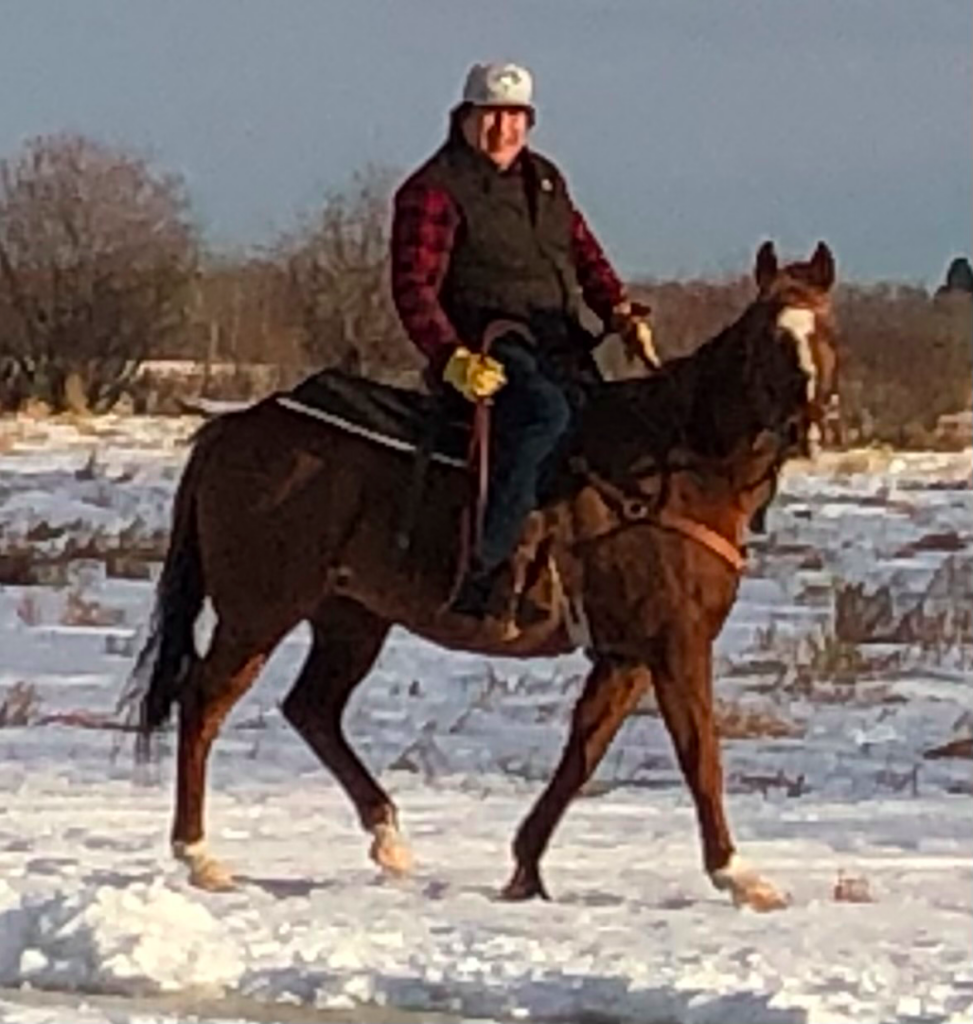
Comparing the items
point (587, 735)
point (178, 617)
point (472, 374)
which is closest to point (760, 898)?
point (587, 735)

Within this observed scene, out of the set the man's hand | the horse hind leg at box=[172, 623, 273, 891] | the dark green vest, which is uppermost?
the dark green vest

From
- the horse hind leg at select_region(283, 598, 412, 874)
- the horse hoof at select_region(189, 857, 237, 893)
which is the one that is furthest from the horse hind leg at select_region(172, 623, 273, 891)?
the horse hind leg at select_region(283, 598, 412, 874)

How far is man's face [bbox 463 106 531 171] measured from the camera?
874cm

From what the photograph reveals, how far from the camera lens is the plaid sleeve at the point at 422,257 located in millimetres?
8641

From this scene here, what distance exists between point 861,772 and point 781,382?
3.66 m

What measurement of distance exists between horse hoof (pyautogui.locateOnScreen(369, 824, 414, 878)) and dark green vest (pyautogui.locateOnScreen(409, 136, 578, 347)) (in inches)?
60.3

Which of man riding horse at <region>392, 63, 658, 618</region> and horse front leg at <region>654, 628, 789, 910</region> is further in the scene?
man riding horse at <region>392, 63, 658, 618</region>

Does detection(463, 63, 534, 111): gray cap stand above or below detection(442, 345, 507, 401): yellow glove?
above

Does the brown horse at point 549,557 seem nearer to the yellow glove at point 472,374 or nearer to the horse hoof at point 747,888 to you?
the horse hoof at point 747,888

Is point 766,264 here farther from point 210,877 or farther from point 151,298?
point 151,298

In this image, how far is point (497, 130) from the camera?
8.77 meters

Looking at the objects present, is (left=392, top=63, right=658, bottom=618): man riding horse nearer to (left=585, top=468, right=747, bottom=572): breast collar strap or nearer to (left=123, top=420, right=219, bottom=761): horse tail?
(left=585, top=468, right=747, bottom=572): breast collar strap

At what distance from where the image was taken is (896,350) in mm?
27672

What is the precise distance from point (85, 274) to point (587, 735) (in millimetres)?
27317
